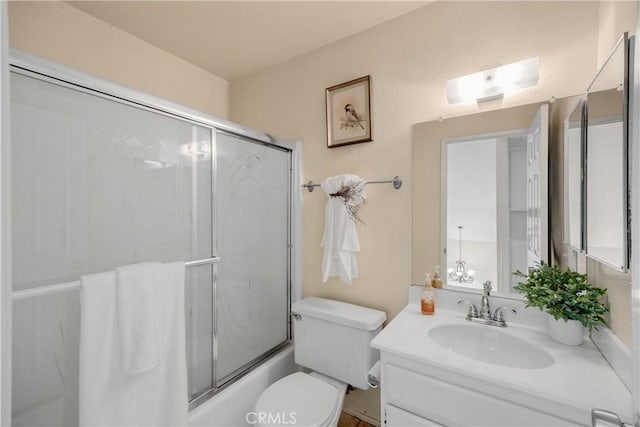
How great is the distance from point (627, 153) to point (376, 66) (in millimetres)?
1218

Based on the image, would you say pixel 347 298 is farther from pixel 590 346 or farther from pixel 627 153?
pixel 627 153

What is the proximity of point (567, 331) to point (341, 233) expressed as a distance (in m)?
1.02

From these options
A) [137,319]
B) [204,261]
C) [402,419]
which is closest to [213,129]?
[204,261]

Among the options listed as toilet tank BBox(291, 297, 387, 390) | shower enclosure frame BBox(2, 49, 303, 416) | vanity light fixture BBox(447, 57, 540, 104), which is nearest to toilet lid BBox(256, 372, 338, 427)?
toilet tank BBox(291, 297, 387, 390)

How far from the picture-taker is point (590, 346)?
1.04m

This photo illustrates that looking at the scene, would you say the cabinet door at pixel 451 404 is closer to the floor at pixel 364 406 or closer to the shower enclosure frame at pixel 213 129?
the floor at pixel 364 406

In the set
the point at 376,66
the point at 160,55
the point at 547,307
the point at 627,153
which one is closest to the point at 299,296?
the point at 547,307

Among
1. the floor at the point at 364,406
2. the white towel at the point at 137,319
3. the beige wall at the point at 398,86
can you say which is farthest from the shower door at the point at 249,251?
the floor at the point at 364,406

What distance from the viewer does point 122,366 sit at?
1.03 meters

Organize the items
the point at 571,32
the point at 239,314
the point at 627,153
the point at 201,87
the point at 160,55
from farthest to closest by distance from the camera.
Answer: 1. the point at 201,87
2. the point at 160,55
3. the point at 239,314
4. the point at 571,32
5. the point at 627,153

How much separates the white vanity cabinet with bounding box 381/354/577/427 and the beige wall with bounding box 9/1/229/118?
79.9 inches

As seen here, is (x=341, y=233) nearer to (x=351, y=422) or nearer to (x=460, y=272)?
(x=460, y=272)

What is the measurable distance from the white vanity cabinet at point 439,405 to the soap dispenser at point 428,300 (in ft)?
1.25

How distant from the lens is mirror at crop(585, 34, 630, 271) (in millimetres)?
786
